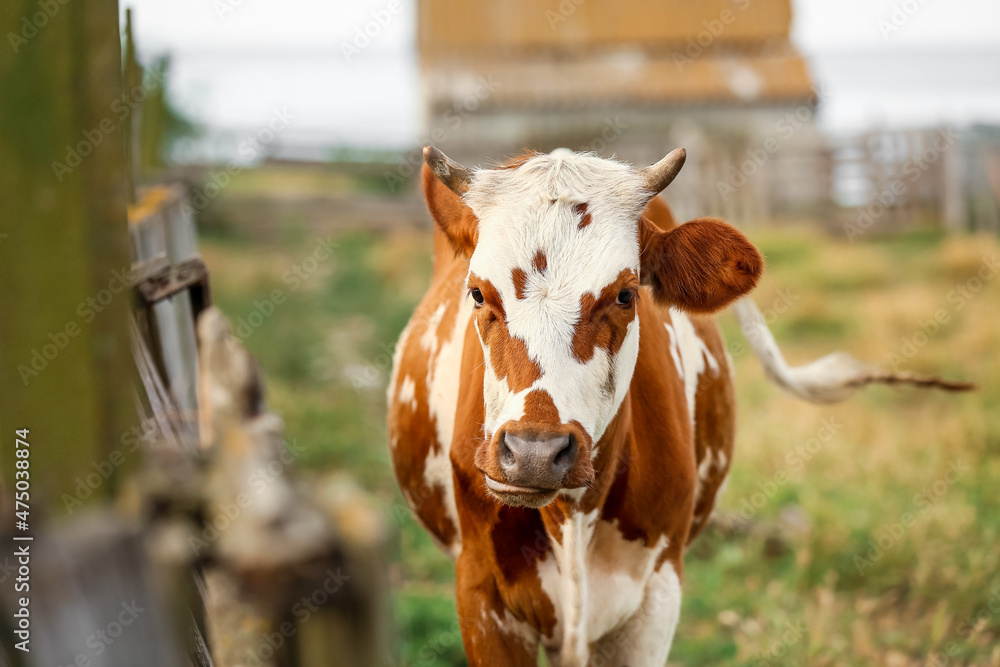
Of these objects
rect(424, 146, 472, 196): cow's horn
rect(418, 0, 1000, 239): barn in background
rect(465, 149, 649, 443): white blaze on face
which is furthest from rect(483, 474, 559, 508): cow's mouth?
rect(418, 0, 1000, 239): barn in background

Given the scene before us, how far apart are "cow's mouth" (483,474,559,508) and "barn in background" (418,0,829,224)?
40.8ft

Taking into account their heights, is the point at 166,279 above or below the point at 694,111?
above

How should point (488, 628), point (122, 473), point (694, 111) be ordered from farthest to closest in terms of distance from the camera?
point (694, 111) → point (488, 628) → point (122, 473)

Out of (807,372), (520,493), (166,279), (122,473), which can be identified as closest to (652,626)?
(520,493)

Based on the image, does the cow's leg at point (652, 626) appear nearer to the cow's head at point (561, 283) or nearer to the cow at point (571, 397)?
the cow at point (571, 397)

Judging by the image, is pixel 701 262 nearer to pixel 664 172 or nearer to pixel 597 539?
pixel 664 172

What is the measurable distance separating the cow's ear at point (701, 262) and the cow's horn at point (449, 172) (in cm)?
56

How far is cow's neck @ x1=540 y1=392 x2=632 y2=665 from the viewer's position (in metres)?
2.74

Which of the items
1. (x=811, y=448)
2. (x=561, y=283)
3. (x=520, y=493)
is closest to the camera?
(x=520, y=493)

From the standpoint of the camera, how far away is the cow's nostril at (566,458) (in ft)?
7.42

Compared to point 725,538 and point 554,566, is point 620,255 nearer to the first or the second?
point 554,566

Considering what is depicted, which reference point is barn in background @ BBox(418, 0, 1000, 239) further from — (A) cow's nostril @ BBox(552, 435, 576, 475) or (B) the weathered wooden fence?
(B) the weathered wooden fence

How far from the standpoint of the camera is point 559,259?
98.1 inches

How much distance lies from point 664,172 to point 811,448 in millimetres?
4822
